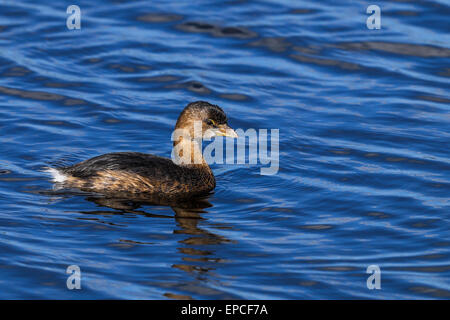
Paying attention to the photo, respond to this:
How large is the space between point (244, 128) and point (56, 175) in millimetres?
3194

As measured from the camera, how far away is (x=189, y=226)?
958 cm

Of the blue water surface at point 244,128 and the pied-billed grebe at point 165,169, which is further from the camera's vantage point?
the pied-billed grebe at point 165,169

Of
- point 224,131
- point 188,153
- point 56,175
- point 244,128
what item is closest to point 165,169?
point 188,153

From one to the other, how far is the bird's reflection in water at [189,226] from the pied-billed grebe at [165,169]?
14 centimetres

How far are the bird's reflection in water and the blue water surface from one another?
31 millimetres

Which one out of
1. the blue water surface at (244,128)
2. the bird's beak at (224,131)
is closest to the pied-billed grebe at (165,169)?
the bird's beak at (224,131)

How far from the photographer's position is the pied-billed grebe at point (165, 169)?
1023 cm

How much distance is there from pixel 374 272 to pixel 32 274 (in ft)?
10.5

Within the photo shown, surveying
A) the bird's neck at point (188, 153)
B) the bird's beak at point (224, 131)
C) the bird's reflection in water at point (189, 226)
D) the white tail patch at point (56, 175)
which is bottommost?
the bird's reflection in water at point (189, 226)

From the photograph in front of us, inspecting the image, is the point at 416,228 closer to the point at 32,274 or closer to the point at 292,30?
the point at 32,274

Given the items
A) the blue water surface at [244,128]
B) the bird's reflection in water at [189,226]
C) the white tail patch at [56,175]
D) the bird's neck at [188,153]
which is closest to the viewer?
the blue water surface at [244,128]

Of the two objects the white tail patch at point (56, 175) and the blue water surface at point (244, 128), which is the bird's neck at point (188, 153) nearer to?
the blue water surface at point (244, 128)

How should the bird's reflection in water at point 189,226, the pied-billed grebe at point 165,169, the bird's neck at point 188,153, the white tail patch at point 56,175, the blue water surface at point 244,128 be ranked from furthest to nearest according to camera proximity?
the bird's neck at point 188,153
the white tail patch at point 56,175
the pied-billed grebe at point 165,169
the bird's reflection in water at point 189,226
the blue water surface at point 244,128
